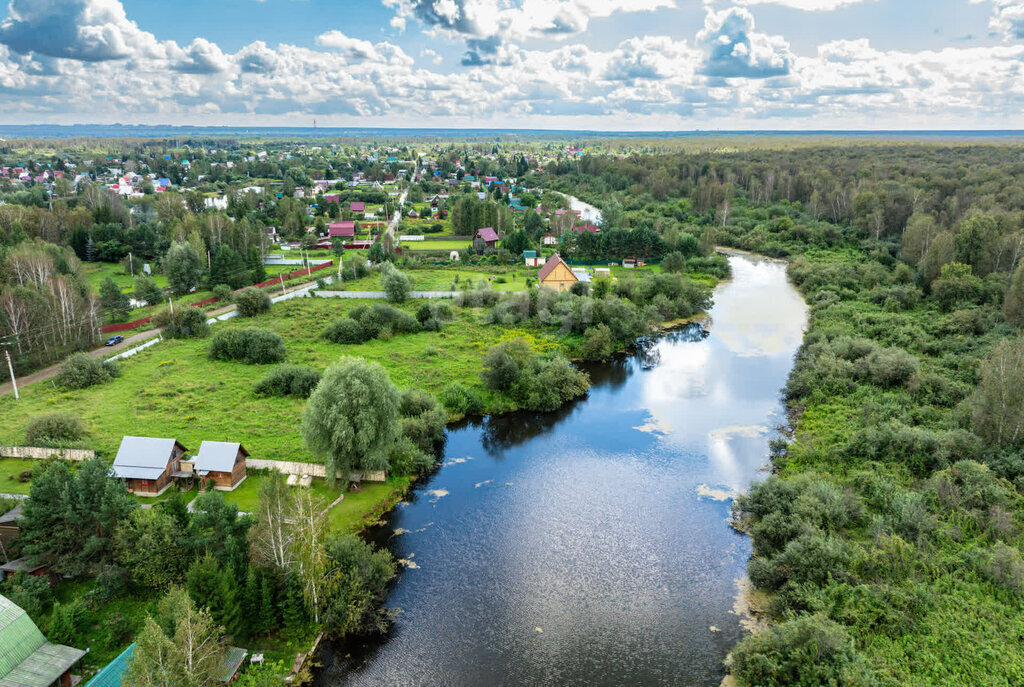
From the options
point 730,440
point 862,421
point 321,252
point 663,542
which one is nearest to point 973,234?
point 862,421

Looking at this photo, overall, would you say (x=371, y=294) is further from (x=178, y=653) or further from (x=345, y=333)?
(x=178, y=653)

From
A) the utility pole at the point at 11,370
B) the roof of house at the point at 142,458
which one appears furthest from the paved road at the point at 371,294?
the roof of house at the point at 142,458

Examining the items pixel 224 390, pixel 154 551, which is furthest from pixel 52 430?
pixel 154 551

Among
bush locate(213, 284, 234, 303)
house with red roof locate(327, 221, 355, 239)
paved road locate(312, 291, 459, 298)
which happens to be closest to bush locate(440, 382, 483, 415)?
paved road locate(312, 291, 459, 298)

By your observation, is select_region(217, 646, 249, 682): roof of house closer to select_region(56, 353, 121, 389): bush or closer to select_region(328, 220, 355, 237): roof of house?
select_region(56, 353, 121, 389): bush

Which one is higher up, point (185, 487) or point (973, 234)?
point (973, 234)

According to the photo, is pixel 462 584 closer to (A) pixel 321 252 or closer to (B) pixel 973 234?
(B) pixel 973 234
